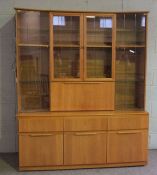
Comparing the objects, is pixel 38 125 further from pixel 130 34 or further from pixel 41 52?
pixel 130 34

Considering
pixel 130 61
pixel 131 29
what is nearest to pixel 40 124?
pixel 130 61

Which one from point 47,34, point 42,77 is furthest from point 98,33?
point 42,77

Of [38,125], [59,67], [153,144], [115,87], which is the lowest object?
[153,144]

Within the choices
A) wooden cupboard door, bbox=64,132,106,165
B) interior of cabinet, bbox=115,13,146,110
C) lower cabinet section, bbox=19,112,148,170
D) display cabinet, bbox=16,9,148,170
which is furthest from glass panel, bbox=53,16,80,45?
wooden cupboard door, bbox=64,132,106,165

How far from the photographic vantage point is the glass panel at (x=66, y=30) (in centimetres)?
375

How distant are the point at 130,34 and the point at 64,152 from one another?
1905mm

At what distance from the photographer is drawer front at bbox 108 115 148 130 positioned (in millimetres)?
3732

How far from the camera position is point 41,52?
3.84 m

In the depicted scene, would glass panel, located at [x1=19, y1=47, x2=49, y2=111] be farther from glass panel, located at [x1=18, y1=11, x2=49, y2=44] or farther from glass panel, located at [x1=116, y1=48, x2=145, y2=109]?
glass panel, located at [x1=116, y1=48, x2=145, y2=109]

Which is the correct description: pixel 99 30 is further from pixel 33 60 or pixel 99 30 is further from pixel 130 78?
pixel 33 60

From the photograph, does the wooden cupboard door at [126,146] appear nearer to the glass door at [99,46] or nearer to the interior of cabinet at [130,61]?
the interior of cabinet at [130,61]

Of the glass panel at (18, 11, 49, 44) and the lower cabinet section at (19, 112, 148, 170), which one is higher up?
the glass panel at (18, 11, 49, 44)

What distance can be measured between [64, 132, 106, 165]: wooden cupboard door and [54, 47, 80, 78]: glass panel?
0.83 metres

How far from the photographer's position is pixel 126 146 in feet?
12.4
